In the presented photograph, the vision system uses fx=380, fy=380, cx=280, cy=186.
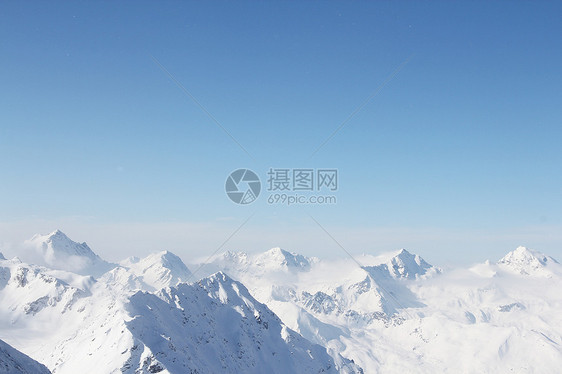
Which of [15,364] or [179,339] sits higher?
[179,339]

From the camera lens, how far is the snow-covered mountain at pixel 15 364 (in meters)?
56.4

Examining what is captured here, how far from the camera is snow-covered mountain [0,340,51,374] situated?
185 ft

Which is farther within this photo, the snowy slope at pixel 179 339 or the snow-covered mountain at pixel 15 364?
the snowy slope at pixel 179 339

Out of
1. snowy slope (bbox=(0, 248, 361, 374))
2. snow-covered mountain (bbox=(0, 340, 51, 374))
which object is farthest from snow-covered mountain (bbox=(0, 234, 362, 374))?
snow-covered mountain (bbox=(0, 340, 51, 374))

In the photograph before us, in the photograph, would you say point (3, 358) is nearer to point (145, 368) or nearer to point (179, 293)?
point (145, 368)

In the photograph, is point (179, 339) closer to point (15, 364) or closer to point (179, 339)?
point (179, 339)

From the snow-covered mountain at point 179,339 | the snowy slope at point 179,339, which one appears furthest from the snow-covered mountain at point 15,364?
the snow-covered mountain at point 179,339

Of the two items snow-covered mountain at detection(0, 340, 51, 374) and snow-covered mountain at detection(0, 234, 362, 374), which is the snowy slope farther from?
snow-covered mountain at detection(0, 340, 51, 374)

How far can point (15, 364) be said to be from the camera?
59156mm

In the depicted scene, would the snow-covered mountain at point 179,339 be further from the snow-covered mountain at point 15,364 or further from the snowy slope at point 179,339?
the snow-covered mountain at point 15,364

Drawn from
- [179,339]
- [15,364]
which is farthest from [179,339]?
[15,364]

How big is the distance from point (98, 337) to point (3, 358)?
6017cm

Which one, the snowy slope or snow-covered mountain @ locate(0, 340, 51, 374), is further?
the snowy slope

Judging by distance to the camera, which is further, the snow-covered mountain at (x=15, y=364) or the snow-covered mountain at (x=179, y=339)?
the snow-covered mountain at (x=179, y=339)
